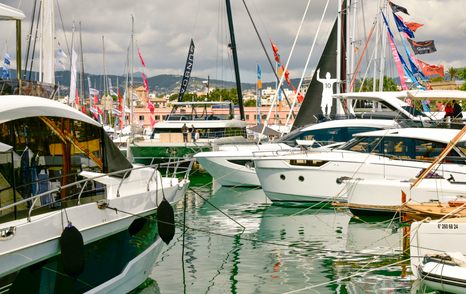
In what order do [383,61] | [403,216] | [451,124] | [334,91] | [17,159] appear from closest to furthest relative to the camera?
[17,159]
[403,216]
[451,124]
[334,91]
[383,61]

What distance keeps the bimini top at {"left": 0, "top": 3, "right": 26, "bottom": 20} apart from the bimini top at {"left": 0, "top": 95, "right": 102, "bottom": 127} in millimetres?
1863

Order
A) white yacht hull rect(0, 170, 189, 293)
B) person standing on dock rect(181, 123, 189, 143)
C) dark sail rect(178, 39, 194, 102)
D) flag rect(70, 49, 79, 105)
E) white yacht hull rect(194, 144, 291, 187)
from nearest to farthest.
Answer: white yacht hull rect(0, 170, 189, 293) < white yacht hull rect(194, 144, 291, 187) < flag rect(70, 49, 79, 105) < person standing on dock rect(181, 123, 189, 143) < dark sail rect(178, 39, 194, 102)

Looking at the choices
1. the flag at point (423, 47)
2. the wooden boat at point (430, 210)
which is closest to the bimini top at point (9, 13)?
the wooden boat at point (430, 210)

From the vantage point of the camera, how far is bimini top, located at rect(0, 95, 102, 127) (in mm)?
10250

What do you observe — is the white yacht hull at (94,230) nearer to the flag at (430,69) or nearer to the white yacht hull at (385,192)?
the white yacht hull at (385,192)

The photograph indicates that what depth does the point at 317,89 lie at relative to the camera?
35.1 metres

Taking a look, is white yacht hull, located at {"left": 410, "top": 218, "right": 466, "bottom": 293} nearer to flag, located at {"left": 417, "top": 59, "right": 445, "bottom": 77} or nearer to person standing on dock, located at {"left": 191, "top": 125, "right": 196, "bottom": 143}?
flag, located at {"left": 417, "top": 59, "right": 445, "bottom": 77}

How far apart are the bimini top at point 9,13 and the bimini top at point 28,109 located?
6.11 ft

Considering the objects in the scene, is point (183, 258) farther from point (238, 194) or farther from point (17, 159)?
point (238, 194)

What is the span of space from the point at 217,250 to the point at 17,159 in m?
7.35

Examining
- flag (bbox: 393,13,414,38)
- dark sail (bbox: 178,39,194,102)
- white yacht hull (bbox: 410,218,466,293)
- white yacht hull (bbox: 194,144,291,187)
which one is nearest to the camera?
white yacht hull (bbox: 410,218,466,293)

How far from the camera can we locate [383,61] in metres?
43.8

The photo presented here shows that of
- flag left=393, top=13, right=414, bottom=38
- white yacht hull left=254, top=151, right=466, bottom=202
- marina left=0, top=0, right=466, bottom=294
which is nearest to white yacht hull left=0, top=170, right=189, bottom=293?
marina left=0, top=0, right=466, bottom=294

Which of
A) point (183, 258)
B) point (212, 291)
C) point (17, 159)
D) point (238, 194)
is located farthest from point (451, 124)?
point (17, 159)
